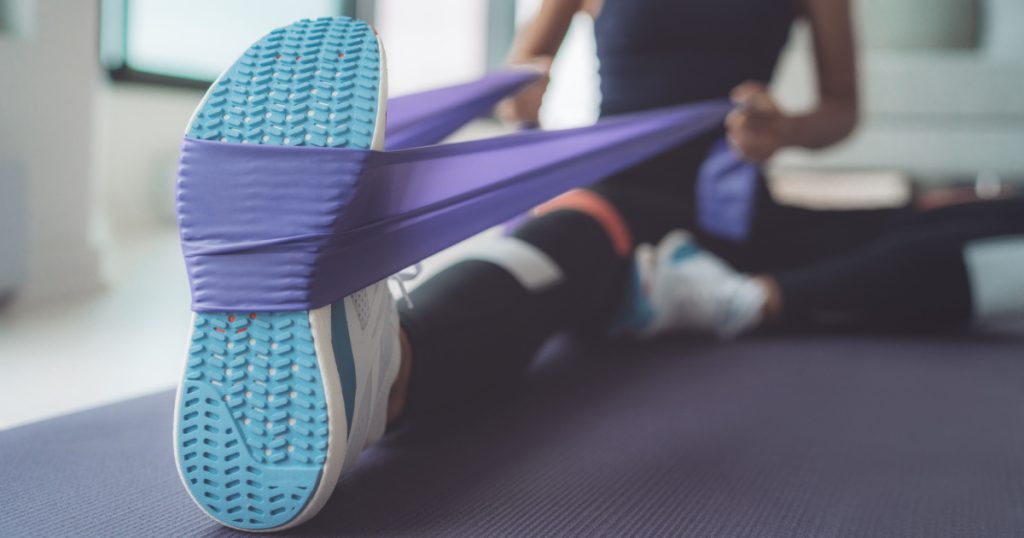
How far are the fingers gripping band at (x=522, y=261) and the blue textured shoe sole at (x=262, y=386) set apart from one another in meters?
0.32

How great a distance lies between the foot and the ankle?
1.64ft

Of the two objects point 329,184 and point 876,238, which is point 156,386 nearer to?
point 329,184

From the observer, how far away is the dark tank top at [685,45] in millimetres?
1201

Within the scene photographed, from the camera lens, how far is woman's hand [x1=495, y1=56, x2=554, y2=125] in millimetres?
1039

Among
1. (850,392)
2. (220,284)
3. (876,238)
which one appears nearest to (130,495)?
(220,284)

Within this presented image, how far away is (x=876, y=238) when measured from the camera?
126 centimetres

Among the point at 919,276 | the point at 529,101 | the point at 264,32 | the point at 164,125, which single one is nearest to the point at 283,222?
the point at 529,101

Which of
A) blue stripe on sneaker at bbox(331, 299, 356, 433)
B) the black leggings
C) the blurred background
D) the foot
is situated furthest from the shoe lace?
the foot

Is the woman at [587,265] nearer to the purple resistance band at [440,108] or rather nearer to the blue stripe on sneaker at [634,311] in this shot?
the blue stripe on sneaker at [634,311]

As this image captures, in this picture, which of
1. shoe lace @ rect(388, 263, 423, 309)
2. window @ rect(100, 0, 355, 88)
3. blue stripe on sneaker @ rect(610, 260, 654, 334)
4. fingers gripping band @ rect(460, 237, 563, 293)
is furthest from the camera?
window @ rect(100, 0, 355, 88)

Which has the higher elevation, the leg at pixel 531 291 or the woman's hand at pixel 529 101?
the woman's hand at pixel 529 101

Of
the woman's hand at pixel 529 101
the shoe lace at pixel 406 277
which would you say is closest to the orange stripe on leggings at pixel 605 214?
the woman's hand at pixel 529 101

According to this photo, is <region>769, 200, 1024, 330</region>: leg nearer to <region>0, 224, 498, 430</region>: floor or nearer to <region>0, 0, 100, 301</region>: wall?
<region>0, 224, 498, 430</region>: floor

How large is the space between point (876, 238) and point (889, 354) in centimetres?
20
